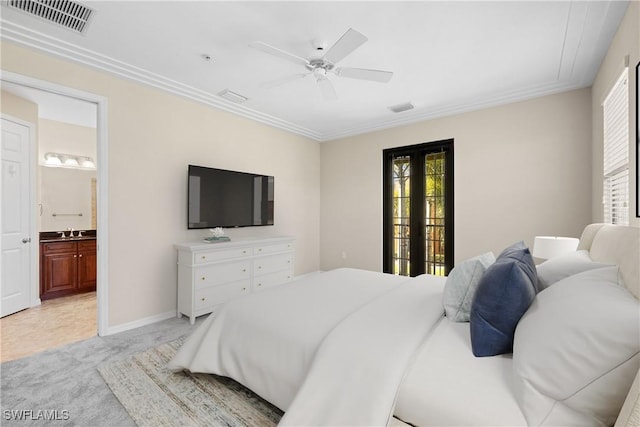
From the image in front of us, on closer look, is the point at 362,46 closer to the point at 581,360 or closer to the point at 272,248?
the point at 581,360

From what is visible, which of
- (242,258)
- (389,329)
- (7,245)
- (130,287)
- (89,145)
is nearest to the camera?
(389,329)

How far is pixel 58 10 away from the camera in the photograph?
2.13m

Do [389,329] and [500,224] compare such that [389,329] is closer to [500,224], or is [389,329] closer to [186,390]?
[186,390]

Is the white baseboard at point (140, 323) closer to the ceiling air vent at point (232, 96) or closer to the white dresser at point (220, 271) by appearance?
the white dresser at point (220, 271)

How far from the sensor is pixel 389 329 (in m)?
1.45

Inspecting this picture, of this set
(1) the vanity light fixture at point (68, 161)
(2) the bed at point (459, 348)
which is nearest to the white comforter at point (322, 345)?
(2) the bed at point (459, 348)

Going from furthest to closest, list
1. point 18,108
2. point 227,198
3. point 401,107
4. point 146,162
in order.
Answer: point 401,107, point 227,198, point 18,108, point 146,162

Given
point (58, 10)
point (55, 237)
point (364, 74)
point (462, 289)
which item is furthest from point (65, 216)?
point (462, 289)

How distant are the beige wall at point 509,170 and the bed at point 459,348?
5.61ft

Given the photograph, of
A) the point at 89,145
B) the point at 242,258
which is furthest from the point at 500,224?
the point at 89,145

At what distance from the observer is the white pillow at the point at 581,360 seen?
2.86ft

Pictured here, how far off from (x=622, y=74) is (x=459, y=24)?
1241mm

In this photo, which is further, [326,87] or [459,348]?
[326,87]

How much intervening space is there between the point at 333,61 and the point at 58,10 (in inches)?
79.8
